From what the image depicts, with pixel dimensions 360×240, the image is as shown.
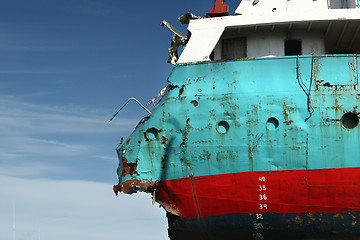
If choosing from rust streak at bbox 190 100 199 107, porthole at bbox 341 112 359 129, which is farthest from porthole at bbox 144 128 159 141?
porthole at bbox 341 112 359 129

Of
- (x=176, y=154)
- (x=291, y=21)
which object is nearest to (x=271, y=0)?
(x=291, y=21)

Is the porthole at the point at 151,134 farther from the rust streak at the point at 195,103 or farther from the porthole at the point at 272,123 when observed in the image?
the porthole at the point at 272,123

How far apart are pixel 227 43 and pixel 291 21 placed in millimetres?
2109

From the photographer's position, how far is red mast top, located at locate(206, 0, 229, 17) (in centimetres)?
1404

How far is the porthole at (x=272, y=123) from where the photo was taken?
1234cm

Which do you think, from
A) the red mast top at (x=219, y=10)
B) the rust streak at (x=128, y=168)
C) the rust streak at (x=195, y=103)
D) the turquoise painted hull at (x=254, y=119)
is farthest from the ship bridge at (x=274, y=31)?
the rust streak at (x=128, y=168)

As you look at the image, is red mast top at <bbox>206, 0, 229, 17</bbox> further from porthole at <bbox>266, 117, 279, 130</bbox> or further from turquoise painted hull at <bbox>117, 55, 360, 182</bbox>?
porthole at <bbox>266, 117, 279, 130</bbox>

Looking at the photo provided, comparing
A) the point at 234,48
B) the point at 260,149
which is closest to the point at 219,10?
the point at 234,48

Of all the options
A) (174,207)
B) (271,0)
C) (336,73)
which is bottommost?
(174,207)

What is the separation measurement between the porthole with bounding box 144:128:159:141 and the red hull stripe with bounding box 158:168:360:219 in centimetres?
132

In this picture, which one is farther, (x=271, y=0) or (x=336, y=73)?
(x=271, y=0)

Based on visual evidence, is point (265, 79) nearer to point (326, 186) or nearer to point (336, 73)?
point (336, 73)

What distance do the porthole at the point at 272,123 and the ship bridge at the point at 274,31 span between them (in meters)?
2.39

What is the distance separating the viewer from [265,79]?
41.7ft
